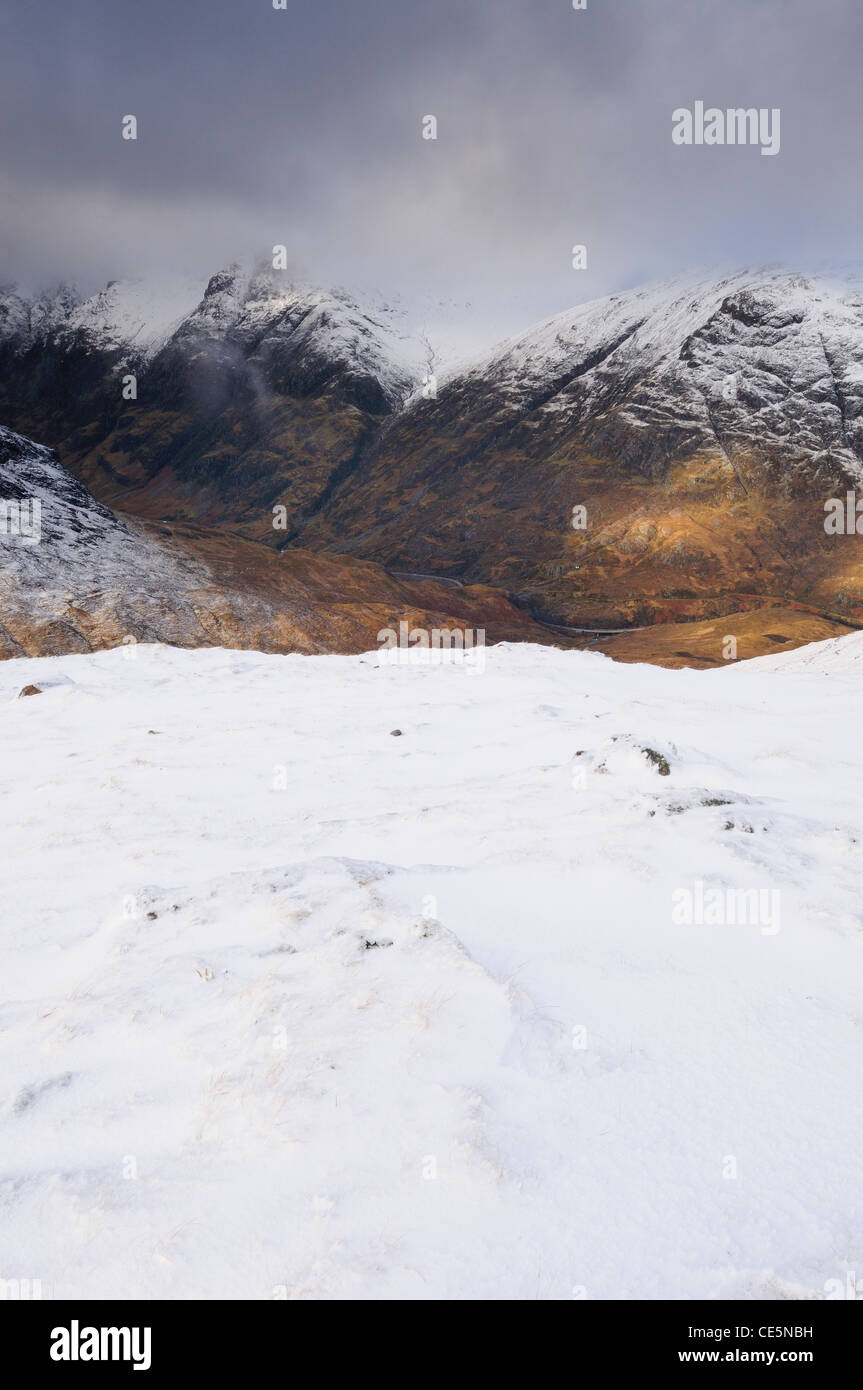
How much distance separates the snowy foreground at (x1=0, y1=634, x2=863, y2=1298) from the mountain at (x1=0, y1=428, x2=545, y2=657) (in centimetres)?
4734

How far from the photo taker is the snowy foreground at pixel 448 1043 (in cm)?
275

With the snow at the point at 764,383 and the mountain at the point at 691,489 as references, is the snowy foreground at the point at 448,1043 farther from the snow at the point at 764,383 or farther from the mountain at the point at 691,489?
the snow at the point at 764,383

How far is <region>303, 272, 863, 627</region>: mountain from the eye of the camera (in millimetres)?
135000

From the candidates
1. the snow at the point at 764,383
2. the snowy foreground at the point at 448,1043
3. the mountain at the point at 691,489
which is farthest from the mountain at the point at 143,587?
the snow at the point at 764,383

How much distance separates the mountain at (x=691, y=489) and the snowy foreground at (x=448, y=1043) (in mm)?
120225

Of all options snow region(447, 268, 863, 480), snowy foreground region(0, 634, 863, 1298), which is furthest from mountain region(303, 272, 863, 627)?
snowy foreground region(0, 634, 863, 1298)

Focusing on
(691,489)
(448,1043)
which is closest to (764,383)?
(691,489)

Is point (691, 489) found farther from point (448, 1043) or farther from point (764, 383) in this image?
point (448, 1043)

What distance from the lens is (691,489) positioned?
162750mm

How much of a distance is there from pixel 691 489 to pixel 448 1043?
7025 inches

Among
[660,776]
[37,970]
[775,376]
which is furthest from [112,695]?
[775,376]

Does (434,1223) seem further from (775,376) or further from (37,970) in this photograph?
(775,376)

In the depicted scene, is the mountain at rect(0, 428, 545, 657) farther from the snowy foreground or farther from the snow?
the snow

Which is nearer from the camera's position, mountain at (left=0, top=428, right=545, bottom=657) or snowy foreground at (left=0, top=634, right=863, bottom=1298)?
snowy foreground at (left=0, top=634, right=863, bottom=1298)
